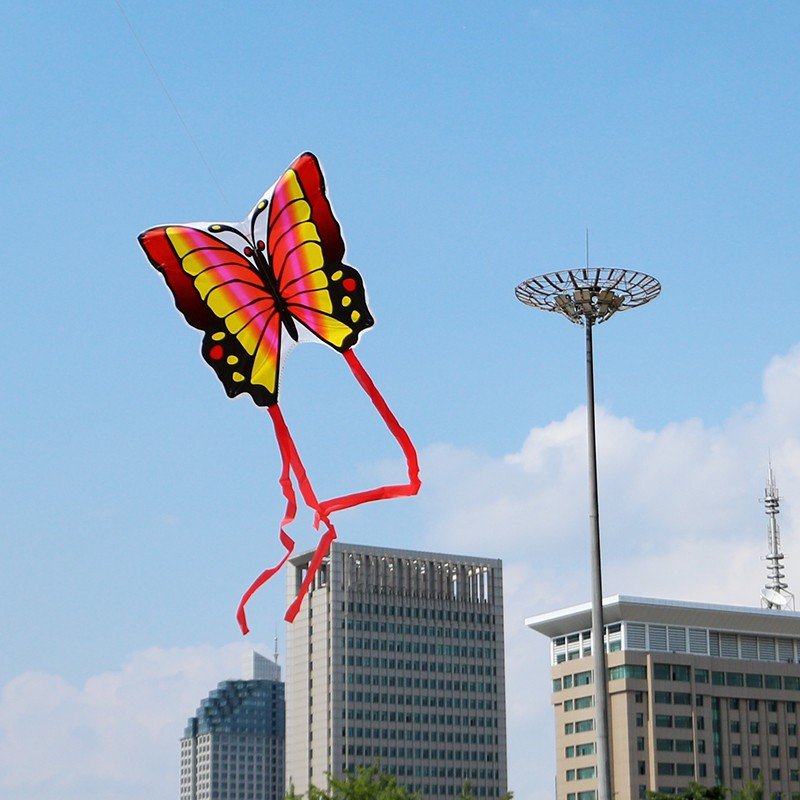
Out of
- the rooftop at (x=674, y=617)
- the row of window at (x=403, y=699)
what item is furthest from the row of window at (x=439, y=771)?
the rooftop at (x=674, y=617)

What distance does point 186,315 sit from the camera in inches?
1014

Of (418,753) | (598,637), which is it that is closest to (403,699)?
(418,753)

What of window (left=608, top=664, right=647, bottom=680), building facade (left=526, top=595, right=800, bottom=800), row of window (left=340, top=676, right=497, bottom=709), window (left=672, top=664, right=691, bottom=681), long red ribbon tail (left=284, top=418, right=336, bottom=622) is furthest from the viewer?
row of window (left=340, top=676, right=497, bottom=709)

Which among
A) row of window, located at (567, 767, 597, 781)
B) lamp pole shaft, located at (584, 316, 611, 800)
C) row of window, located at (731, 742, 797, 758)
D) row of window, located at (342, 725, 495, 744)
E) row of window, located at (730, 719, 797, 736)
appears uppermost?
row of window, located at (342, 725, 495, 744)

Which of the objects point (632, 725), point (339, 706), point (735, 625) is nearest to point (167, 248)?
point (632, 725)

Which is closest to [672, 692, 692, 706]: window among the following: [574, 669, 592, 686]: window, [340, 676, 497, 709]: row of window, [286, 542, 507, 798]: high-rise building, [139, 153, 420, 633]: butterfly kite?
[574, 669, 592, 686]: window

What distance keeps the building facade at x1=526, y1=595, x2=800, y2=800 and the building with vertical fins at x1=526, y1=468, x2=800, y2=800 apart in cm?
10

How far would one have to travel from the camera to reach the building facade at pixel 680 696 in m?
156

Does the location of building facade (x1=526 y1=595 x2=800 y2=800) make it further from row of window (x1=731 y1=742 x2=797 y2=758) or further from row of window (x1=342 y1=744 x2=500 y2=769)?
row of window (x1=342 y1=744 x2=500 y2=769)

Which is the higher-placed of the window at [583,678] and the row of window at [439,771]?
the window at [583,678]

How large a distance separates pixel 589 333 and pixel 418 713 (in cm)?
16376

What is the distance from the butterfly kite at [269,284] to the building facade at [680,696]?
134 m

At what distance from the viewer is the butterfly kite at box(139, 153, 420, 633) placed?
83.0ft

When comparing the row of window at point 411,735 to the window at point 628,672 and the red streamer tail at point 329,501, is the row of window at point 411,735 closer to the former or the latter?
the window at point 628,672
